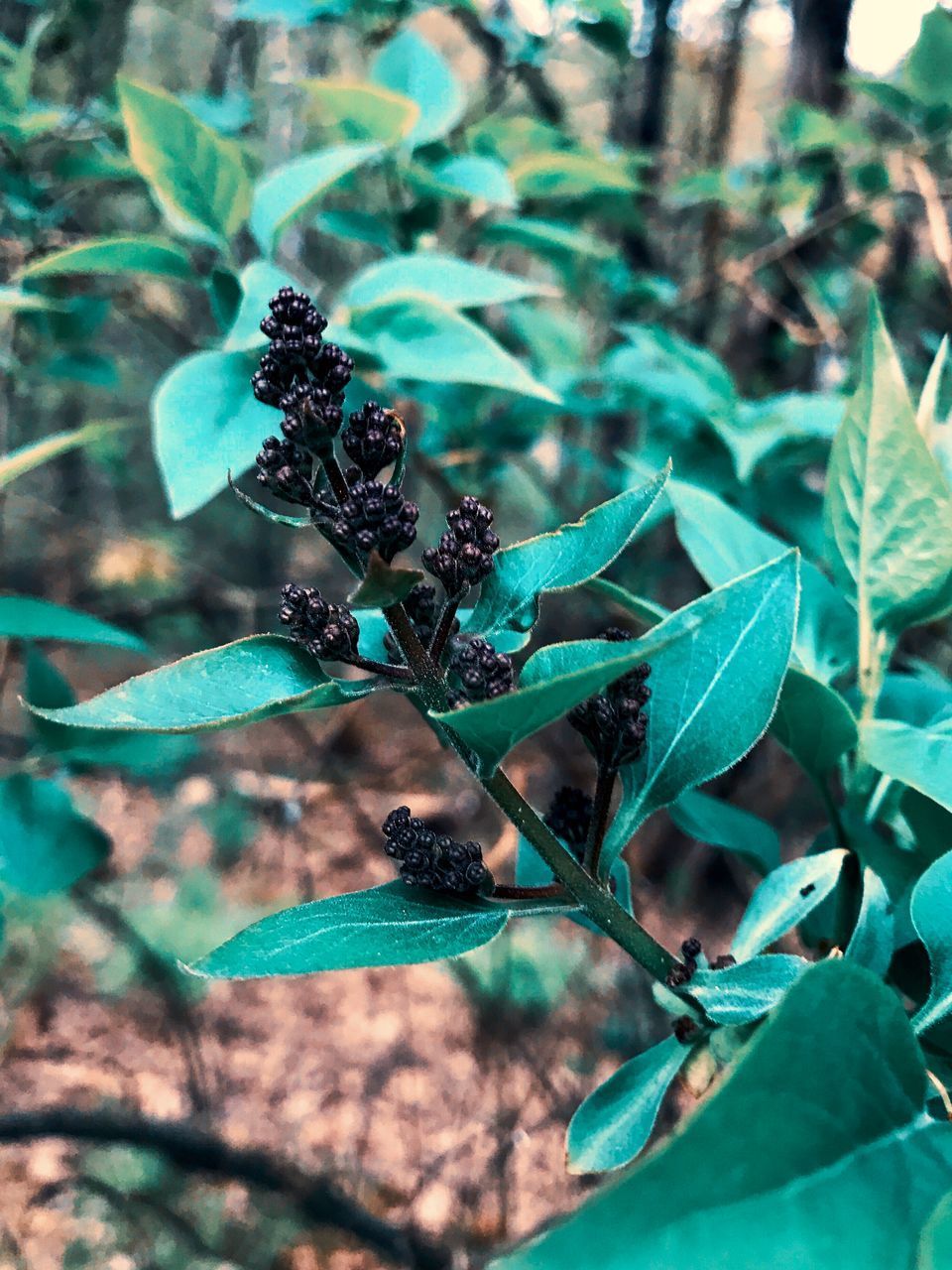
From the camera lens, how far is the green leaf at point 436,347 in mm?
563

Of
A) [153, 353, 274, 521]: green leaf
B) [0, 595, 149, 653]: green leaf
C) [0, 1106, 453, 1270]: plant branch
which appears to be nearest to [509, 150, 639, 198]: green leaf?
[153, 353, 274, 521]: green leaf

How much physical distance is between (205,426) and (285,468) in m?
0.25

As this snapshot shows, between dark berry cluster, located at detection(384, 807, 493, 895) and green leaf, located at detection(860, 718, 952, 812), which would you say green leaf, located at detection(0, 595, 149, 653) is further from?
green leaf, located at detection(860, 718, 952, 812)

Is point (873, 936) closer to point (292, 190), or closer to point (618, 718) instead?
point (618, 718)

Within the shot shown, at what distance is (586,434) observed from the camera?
1729 mm

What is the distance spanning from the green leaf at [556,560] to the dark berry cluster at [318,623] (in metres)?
0.06

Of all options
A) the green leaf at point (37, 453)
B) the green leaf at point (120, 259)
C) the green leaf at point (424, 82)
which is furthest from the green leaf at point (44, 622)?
the green leaf at point (424, 82)

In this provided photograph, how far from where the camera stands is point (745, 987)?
1.07ft

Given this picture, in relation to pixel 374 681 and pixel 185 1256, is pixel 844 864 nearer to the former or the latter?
pixel 374 681

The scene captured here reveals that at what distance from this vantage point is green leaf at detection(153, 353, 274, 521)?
1.58ft

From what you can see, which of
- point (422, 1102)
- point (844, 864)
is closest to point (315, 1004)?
point (422, 1102)

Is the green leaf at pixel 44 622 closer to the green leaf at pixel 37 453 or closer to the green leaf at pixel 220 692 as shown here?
the green leaf at pixel 37 453

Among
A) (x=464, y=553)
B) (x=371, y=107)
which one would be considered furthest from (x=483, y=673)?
(x=371, y=107)

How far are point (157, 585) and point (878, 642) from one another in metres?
2.68
